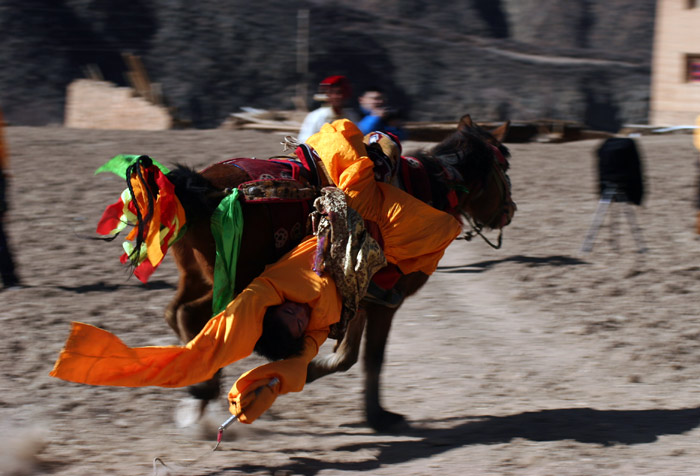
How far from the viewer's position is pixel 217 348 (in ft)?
11.3

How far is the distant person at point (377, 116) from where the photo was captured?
674 cm

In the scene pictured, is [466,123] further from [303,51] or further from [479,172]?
[303,51]

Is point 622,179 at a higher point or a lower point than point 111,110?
higher

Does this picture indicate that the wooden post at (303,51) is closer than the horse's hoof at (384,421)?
No

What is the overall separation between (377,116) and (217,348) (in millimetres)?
3848

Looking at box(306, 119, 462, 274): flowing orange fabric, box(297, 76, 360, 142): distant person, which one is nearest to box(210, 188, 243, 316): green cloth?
box(306, 119, 462, 274): flowing orange fabric

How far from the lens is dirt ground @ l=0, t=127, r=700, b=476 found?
4020 millimetres

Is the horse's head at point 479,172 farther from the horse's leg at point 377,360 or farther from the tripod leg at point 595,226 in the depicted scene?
the tripod leg at point 595,226

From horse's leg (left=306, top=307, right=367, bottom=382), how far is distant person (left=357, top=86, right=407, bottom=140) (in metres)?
2.45

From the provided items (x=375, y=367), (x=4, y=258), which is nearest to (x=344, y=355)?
(x=375, y=367)

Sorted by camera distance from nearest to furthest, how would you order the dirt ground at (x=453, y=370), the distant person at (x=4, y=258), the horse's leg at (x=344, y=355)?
1. the dirt ground at (x=453, y=370)
2. the horse's leg at (x=344, y=355)
3. the distant person at (x=4, y=258)

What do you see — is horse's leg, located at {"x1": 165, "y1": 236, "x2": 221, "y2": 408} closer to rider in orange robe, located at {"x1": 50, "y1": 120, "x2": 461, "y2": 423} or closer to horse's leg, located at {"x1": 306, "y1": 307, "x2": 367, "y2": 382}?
rider in orange robe, located at {"x1": 50, "y1": 120, "x2": 461, "y2": 423}

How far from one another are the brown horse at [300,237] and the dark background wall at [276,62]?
21.3m

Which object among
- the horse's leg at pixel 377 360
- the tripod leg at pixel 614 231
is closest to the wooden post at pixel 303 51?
the tripod leg at pixel 614 231
